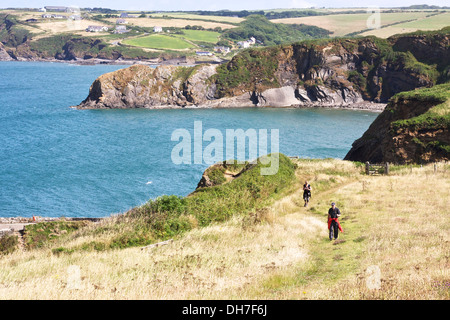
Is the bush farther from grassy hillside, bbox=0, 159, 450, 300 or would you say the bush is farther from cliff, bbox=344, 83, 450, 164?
cliff, bbox=344, 83, 450, 164

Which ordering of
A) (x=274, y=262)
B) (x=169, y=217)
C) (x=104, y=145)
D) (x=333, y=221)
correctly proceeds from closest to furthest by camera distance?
(x=274, y=262), (x=333, y=221), (x=169, y=217), (x=104, y=145)

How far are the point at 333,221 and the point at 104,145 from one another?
71.0 m

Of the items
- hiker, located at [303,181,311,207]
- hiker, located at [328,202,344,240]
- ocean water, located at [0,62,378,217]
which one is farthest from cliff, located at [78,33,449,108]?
hiker, located at [328,202,344,240]

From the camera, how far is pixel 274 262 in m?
14.3

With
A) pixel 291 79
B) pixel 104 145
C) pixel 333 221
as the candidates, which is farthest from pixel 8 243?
pixel 291 79

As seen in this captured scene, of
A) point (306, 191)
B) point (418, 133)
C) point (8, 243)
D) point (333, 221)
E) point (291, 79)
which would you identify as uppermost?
point (333, 221)

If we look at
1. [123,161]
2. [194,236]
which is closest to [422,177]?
[194,236]

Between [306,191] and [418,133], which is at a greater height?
[418,133]

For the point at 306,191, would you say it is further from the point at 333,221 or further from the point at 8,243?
the point at 8,243

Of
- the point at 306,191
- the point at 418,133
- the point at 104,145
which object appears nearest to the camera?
the point at 306,191

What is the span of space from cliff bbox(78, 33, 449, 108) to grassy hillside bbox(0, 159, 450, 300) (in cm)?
10856

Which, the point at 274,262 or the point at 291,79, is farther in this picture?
the point at 291,79

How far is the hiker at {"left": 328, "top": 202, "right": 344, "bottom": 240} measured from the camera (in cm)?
1778

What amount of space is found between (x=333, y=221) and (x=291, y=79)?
123 metres
